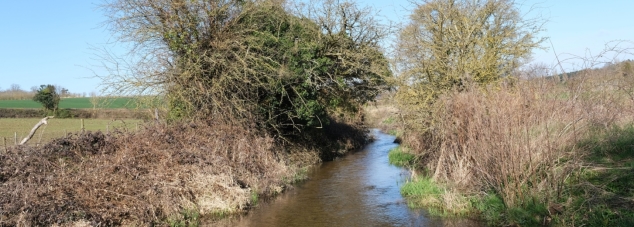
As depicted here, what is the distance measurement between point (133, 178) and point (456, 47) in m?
12.2

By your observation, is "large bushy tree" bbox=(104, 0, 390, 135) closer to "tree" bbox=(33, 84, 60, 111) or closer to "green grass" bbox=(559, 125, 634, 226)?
"green grass" bbox=(559, 125, 634, 226)

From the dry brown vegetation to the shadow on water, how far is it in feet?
3.06

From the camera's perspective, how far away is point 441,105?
15297mm

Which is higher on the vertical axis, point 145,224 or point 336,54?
point 336,54

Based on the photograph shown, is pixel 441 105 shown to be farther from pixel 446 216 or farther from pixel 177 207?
pixel 177 207

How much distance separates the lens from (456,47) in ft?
57.9

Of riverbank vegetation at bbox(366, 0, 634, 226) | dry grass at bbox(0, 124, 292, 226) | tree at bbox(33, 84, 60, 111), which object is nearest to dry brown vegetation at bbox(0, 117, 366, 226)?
dry grass at bbox(0, 124, 292, 226)

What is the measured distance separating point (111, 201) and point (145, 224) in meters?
0.98

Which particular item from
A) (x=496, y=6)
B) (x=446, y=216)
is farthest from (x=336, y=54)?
(x=446, y=216)

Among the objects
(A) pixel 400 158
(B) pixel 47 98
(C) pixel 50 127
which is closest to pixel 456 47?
(A) pixel 400 158

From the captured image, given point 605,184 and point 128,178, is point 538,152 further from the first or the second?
point 128,178

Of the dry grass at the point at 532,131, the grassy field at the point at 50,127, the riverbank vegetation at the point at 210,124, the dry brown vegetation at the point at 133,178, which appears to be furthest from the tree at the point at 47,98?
the dry grass at the point at 532,131

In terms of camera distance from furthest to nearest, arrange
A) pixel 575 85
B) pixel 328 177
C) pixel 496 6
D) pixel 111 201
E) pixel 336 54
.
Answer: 1. pixel 336 54
2. pixel 328 177
3. pixel 496 6
4. pixel 111 201
5. pixel 575 85

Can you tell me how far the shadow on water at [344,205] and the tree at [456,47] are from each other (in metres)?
3.56
